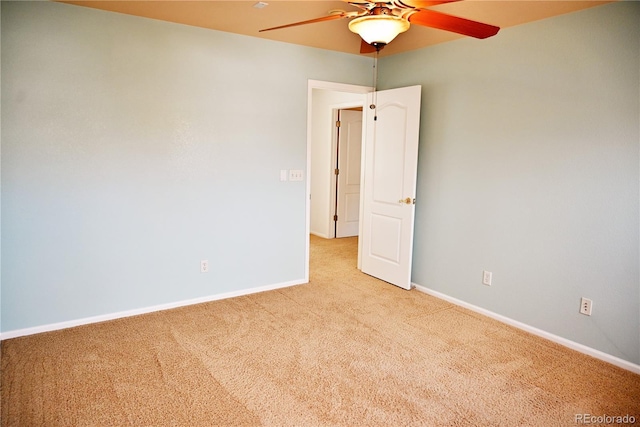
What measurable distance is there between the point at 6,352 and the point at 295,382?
1.99m

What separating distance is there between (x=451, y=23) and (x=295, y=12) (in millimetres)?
1357

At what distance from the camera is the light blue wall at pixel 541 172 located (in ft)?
9.02

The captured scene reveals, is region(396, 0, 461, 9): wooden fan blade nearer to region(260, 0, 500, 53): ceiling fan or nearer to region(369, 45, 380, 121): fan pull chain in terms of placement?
region(260, 0, 500, 53): ceiling fan

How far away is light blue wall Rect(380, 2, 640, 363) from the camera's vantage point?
2748 mm

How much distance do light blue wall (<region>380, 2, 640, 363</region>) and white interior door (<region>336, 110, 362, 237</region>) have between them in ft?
8.17

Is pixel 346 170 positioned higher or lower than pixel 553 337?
higher

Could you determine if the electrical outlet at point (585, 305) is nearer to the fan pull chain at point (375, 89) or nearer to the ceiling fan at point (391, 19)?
the ceiling fan at point (391, 19)

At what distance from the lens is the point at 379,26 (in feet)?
6.66

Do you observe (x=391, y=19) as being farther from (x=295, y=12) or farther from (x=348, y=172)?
(x=348, y=172)

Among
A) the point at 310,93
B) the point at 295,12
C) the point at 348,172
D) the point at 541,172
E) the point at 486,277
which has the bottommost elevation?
the point at 486,277

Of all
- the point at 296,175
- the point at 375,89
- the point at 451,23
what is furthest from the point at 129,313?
the point at 375,89

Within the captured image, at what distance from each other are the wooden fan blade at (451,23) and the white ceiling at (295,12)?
697 mm

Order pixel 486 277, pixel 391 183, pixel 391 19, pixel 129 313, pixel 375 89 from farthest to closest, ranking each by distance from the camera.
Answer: pixel 375 89, pixel 391 183, pixel 486 277, pixel 129 313, pixel 391 19

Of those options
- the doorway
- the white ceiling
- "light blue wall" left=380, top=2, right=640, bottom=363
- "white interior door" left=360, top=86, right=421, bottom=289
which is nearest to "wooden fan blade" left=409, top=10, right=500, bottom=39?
the white ceiling
